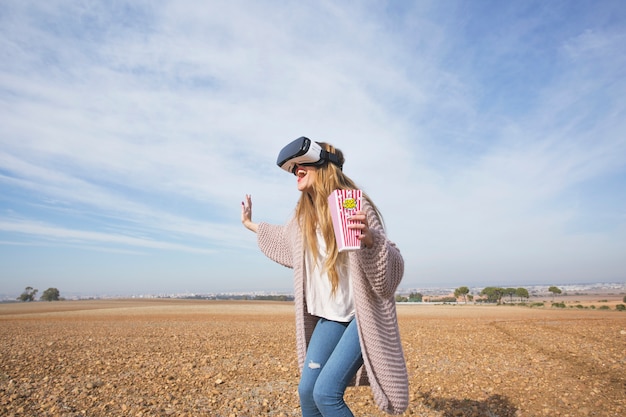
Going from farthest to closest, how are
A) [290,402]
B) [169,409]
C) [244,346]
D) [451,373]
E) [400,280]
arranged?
[244,346], [451,373], [290,402], [169,409], [400,280]

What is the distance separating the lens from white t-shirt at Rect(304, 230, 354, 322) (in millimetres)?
2947

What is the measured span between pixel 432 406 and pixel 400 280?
14.5 feet

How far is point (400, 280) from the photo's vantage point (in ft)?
8.57

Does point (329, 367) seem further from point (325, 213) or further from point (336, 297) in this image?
point (325, 213)

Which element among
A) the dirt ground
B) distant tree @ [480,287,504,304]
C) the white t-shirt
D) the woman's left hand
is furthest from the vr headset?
distant tree @ [480,287,504,304]

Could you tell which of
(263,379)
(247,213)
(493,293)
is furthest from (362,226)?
(493,293)

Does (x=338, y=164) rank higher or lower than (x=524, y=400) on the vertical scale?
higher

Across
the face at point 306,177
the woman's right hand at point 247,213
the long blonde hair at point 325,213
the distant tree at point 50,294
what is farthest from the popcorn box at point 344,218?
the distant tree at point 50,294

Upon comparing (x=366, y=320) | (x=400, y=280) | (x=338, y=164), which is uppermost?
(x=338, y=164)

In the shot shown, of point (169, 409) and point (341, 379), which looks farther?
point (169, 409)

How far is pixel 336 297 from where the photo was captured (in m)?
2.96

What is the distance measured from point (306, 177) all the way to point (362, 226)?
100 centimetres

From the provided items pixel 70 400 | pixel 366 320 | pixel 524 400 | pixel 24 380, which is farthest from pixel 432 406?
pixel 24 380

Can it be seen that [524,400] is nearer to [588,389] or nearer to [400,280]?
[588,389]
